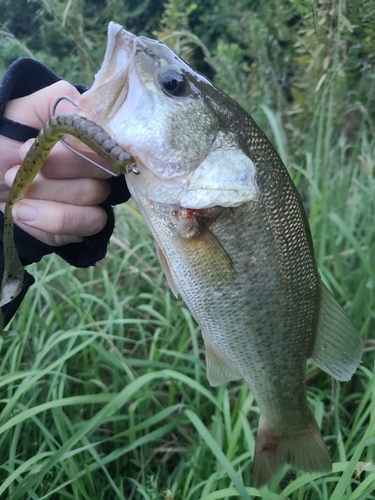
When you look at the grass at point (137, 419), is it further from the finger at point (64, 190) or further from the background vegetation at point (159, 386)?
the finger at point (64, 190)

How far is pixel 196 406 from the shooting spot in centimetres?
144

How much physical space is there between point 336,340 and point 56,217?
76 cm

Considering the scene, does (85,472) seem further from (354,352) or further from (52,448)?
(354,352)

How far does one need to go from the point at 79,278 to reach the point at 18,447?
82 cm

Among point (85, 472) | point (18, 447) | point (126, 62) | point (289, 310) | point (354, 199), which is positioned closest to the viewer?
point (126, 62)

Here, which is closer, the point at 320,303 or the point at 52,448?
the point at 320,303

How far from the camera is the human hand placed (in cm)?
94

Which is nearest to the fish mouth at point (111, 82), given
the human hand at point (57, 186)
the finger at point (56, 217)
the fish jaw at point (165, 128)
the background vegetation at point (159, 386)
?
the fish jaw at point (165, 128)

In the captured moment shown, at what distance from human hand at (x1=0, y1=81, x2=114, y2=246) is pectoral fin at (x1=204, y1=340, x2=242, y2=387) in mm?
433

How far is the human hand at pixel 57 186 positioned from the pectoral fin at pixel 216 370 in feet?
1.42

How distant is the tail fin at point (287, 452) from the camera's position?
1.04 meters

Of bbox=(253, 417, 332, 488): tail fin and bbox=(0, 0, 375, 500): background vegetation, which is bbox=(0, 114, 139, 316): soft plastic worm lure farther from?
bbox=(253, 417, 332, 488): tail fin

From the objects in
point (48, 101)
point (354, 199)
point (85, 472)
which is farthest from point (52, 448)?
point (354, 199)

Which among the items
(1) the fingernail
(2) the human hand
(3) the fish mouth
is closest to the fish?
(3) the fish mouth
